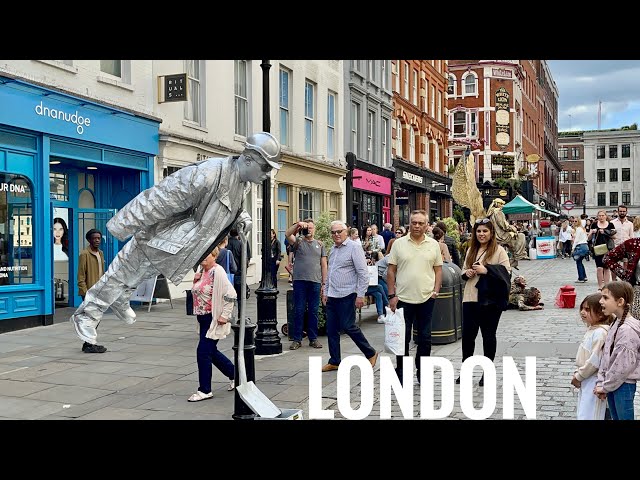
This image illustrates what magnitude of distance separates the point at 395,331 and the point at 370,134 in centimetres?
2310

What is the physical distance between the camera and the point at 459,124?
2334 inches

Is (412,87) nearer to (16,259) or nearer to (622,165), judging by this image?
(16,259)

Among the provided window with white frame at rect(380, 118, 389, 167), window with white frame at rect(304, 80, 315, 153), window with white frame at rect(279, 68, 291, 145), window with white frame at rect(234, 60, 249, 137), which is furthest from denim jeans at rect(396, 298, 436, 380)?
window with white frame at rect(380, 118, 389, 167)

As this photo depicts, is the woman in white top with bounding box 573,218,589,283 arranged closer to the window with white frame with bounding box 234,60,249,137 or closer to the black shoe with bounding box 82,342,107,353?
the window with white frame with bounding box 234,60,249,137

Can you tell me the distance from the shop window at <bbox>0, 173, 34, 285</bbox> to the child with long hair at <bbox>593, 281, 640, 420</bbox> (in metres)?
9.81

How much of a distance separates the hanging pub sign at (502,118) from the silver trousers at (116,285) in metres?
56.1

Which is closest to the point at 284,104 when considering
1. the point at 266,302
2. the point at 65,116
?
the point at 65,116

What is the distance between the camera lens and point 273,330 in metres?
9.54

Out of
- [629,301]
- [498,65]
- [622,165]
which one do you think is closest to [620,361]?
[629,301]

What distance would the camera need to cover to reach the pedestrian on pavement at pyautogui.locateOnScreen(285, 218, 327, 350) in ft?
32.6

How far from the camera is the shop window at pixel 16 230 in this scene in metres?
11.7

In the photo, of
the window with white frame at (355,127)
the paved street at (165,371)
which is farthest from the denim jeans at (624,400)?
the window with white frame at (355,127)

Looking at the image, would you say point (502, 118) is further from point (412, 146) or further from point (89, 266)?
point (89, 266)
